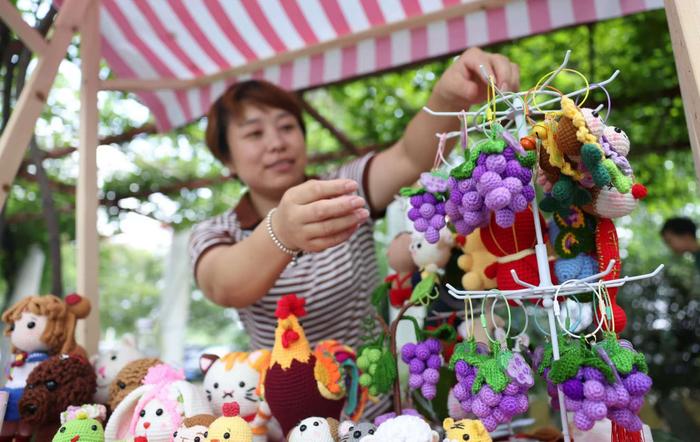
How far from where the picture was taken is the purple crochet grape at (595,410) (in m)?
0.59

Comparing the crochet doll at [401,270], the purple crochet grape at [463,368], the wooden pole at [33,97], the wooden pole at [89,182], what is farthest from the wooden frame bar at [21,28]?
the purple crochet grape at [463,368]

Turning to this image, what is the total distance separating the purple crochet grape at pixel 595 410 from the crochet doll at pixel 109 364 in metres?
0.79

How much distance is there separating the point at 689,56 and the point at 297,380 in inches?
26.7

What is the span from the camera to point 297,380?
849 mm

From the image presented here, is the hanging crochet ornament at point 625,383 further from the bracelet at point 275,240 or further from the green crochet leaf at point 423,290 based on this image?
the bracelet at point 275,240

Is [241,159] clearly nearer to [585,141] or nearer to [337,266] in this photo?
[337,266]

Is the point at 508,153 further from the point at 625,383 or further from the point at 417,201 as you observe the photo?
the point at 625,383

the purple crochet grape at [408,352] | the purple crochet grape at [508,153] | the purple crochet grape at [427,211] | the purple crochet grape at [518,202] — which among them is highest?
the purple crochet grape at [508,153]

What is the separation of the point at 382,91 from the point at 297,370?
2.27 metres

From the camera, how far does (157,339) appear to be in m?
4.54

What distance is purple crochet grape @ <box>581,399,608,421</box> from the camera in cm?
59

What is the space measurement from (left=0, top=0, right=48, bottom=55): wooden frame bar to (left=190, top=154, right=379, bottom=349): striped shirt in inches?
22.0

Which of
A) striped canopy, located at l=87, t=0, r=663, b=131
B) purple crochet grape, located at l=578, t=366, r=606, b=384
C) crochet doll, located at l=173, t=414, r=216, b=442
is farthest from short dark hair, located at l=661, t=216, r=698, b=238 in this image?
crochet doll, located at l=173, t=414, r=216, b=442

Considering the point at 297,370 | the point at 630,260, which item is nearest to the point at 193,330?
the point at 630,260
